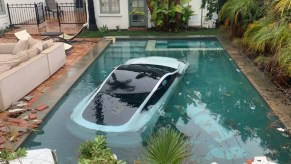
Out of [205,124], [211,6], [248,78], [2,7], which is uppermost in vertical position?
[2,7]

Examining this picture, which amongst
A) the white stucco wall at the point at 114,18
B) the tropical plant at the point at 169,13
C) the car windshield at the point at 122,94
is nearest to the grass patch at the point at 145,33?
the tropical plant at the point at 169,13

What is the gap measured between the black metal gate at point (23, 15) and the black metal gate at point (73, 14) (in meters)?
1.24

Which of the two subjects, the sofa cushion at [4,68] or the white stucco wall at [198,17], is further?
the white stucco wall at [198,17]

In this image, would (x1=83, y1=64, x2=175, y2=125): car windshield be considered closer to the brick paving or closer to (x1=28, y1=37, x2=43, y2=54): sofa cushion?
the brick paving

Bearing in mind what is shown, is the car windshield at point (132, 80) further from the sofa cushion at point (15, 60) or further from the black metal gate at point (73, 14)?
the black metal gate at point (73, 14)

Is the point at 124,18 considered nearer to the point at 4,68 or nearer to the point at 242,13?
the point at 242,13

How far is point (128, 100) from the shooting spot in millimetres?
7012

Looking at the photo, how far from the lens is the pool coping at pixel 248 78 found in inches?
281

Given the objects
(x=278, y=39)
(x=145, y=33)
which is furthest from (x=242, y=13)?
(x=145, y=33)

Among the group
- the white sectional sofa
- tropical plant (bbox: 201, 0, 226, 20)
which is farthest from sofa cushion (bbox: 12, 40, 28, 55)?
tropical plant (bbox: 201, 0, 226, 20)

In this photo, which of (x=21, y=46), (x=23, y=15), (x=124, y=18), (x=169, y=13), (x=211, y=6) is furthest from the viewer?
(x=23, y=15)

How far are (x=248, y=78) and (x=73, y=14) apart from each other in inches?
Answer: 572

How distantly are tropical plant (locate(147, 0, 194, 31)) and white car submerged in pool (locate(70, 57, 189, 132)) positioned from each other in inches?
306

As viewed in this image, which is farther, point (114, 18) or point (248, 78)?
point (114, 18)
